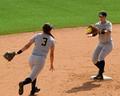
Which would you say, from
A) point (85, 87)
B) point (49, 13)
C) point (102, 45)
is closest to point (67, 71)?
point (102, 45)

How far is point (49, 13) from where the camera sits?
2969cm

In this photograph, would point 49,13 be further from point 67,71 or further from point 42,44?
point 42,44

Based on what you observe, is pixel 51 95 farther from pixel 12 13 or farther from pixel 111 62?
pixel 12 13

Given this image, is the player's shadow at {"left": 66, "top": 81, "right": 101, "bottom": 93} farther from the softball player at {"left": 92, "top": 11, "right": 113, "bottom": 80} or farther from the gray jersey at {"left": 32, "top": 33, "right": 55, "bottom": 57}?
the gray jersey at {"left": 32, "top": 33, "right": 55, "bottom": 57}

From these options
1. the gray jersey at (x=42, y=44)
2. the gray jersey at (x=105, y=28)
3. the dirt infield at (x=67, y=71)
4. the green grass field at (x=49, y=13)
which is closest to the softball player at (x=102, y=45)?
the gray jersey at (x=105, y=28)

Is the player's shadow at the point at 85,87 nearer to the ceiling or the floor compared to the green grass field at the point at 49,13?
nearer to the floor

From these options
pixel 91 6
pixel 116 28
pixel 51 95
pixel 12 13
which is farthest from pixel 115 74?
pixel 91 6

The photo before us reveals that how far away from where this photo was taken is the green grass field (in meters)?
25.9

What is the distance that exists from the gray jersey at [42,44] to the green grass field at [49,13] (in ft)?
38.9

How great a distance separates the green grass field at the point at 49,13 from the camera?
25922 mm

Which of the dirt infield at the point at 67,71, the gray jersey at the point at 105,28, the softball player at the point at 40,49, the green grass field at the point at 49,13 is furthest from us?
the green grass field at the point at 49,13

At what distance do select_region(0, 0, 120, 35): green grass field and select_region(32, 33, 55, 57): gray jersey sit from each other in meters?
11.9

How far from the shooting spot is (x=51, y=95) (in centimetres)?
1220

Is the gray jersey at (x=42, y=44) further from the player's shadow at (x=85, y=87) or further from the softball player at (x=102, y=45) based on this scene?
the softball player at (x=102, y=45)
